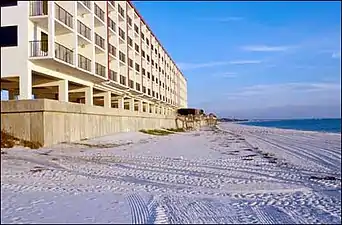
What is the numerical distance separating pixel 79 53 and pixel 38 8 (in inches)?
260

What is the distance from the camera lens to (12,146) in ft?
62.7

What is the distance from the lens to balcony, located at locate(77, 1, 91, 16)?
1225 inches

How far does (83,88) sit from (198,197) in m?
28.3

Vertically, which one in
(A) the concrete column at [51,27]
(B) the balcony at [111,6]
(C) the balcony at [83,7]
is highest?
(B) the balcony at [111,6]

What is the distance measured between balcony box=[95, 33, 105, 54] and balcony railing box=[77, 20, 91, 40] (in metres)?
2.22

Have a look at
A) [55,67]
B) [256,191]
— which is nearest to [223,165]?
[256,191]

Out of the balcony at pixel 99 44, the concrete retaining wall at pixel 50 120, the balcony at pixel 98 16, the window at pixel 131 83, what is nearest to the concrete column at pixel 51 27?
the concrete retaining wall at pixel 50 120

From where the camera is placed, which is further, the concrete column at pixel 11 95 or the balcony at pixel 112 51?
the balcony at pixel 112 51

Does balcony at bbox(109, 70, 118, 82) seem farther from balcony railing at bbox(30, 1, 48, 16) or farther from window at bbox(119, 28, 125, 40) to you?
balcony railing at bbox(30, 1, 48, 16)

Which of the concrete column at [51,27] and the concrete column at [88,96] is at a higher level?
the concrete column at [51,27]

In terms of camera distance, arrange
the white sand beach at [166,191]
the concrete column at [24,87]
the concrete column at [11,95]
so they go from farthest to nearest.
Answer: the concrete column at [11,95] → the concrete column at [24,87] → the white sand beach at [166,191]

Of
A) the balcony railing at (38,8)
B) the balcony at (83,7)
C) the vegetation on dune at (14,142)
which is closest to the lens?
the vegetation on dune at (14,142)

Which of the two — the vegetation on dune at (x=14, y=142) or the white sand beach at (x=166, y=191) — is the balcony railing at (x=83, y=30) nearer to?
the vegetation on dune at (x=14, y=142)

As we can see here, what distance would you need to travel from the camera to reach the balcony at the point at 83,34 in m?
30.8
